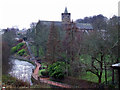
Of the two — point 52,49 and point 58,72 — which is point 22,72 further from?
point 58,72

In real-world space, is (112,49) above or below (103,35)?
below

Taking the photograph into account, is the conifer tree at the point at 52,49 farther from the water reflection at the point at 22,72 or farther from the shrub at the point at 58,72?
the shrub at the point at 58,72

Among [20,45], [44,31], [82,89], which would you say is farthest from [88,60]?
[20,45]

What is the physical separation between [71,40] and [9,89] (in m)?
11.6

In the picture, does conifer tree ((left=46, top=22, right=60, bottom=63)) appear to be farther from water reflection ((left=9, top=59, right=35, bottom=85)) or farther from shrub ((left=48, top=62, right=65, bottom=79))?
shrub ((left=48, top=62, right=65, bottom=79))

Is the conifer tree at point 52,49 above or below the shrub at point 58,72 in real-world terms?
above

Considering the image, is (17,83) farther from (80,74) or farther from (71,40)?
(71,40)

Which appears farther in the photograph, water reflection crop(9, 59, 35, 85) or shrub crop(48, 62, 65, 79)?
water reflection crop(9, 59, 35, 85)

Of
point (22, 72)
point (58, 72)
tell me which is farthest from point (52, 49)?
point (58, 72)

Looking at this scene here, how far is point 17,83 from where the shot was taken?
38.5 feet

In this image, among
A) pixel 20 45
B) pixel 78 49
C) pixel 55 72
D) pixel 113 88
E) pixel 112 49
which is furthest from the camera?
pixel 20 45

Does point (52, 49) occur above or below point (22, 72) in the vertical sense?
above

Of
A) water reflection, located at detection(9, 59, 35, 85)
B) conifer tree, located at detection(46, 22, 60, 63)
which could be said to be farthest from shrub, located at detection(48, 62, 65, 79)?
conifer tree, located at detection(46, 22, 60, 63)

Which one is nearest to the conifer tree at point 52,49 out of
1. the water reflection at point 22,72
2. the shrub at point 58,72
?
the water reflection at point 22,72
